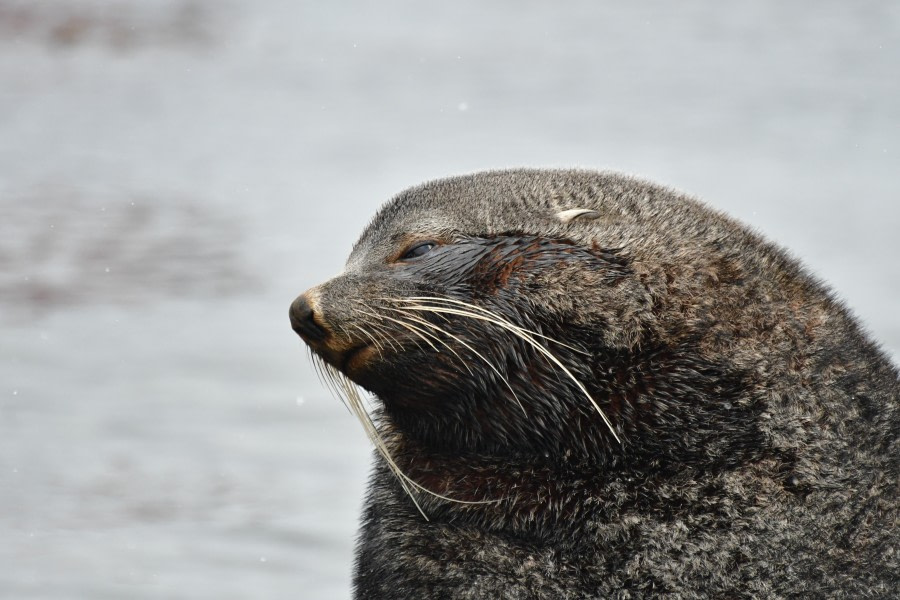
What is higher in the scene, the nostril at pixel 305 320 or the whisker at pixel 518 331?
the whisker at pixel 518 331

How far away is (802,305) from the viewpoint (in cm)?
457

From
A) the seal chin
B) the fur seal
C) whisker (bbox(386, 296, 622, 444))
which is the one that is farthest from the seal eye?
the seal chin

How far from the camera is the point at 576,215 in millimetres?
4734

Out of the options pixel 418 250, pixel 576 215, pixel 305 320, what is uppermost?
pixel 576 215

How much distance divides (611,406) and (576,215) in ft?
2.39

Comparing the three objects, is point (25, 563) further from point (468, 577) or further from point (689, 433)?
point (689, 433)

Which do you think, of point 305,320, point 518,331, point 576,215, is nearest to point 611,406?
point 518,331

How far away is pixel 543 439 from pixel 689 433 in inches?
19.5

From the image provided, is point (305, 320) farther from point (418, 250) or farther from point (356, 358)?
point (418, 250)

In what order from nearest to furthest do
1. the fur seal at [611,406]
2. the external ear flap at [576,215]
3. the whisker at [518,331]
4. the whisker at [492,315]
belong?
1. the fur seal at [611,406]
2. the whisker at [518,331]
3. the whisker at [492,315]
4. the external ear flap at [576,215]

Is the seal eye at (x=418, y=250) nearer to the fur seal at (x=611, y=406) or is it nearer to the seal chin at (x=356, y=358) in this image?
the fur seal at (x=611, y=406)

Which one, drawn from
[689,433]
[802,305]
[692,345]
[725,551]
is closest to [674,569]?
[725,551]

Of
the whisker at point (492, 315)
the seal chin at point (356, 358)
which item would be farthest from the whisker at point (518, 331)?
the seal chin at point (356, 358)

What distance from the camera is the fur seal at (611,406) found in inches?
166
